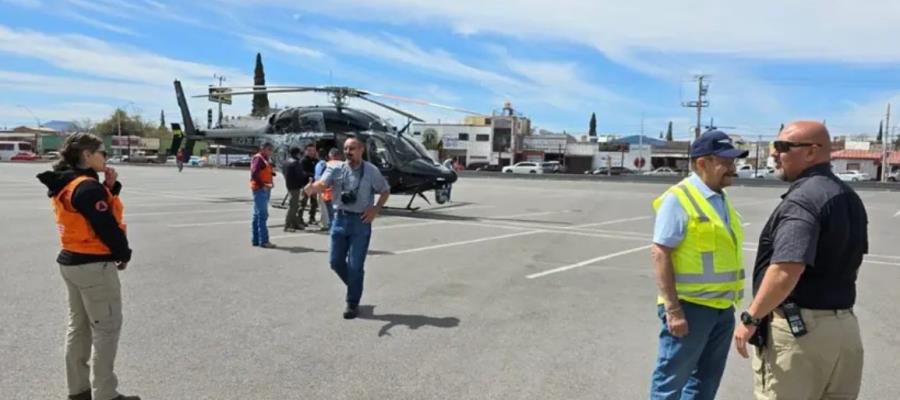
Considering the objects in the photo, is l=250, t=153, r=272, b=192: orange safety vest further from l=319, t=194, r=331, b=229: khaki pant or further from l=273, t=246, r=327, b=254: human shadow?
l=319, t=194, r=331, b=229: khaki pant

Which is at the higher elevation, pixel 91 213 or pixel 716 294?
pixel 91 213

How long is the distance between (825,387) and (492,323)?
11.3 ft

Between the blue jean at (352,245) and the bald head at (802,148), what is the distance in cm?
397

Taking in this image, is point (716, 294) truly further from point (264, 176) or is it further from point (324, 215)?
point (324, 215)

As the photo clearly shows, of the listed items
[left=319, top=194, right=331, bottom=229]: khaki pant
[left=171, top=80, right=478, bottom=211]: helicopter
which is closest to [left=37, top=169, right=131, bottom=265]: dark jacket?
[left=319, top=194, right=331, bottom=229]: khaki pant

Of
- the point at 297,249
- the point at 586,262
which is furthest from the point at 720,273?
the point at 297,249

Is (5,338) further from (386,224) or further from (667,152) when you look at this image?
(667,152)

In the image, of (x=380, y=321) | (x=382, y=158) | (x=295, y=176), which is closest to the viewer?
(x=380, y=321)

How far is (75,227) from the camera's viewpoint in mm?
3645

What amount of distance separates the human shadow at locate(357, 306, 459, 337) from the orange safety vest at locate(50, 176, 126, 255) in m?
2.52

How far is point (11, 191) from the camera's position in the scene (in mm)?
21516

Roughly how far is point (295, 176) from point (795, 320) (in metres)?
10.5

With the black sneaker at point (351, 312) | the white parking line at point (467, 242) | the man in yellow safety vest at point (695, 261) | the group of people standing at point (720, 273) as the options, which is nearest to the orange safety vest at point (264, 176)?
the white parking line at point (467, 242)

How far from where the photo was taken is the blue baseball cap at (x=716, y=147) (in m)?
3.13
